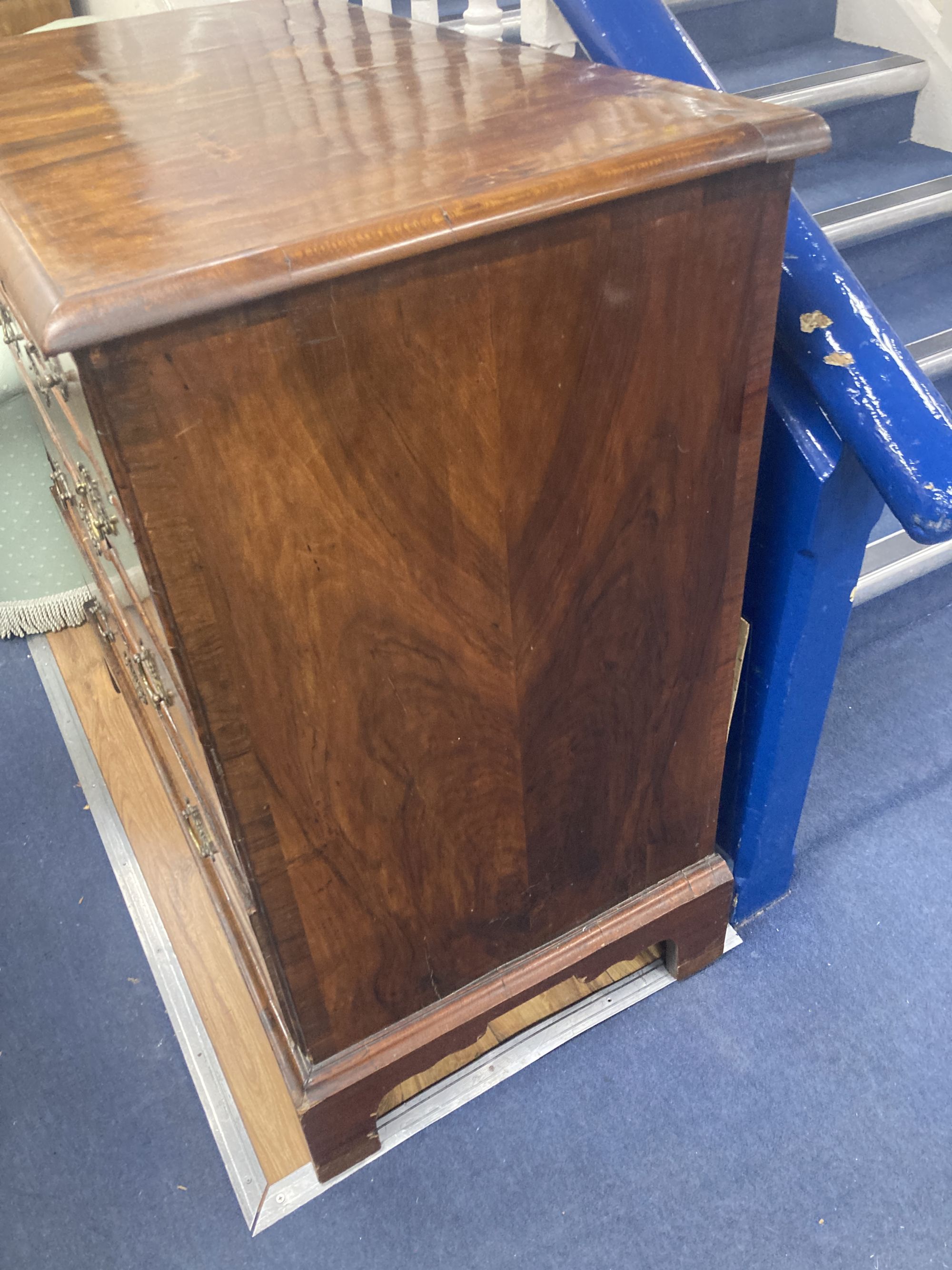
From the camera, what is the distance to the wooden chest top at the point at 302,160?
1.85ft

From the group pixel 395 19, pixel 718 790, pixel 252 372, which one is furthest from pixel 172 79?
pixel 718 790

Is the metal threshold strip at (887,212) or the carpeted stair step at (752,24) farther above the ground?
the carpeted stair step at (752,24)

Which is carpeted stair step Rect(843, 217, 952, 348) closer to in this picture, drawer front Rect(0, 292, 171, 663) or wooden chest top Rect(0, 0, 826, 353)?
wooden chest top Rect(0, 0, 826, 353)

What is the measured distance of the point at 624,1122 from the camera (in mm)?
1123

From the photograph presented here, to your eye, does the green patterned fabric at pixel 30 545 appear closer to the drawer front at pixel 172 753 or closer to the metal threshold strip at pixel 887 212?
the drawer front at pixel 172 753

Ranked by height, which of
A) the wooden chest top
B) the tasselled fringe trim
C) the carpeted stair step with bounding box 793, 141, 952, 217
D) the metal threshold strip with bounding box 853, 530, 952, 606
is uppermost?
the wooden chest top

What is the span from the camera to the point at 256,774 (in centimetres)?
78

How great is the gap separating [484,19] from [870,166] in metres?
0.98

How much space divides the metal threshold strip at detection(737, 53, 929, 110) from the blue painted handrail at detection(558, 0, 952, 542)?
41.5 inches

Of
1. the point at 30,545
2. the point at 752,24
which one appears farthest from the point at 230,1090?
the point at 752,24

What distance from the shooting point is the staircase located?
1593mm

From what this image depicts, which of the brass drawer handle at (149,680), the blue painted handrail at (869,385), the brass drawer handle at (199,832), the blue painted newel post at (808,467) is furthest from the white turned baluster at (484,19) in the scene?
the brass drawer handle at (199,832)

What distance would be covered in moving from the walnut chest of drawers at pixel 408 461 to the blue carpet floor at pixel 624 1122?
0.47 feet

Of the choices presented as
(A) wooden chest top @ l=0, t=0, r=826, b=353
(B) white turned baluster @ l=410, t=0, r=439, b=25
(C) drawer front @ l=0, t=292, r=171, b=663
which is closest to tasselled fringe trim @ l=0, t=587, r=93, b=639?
(C) drawer front @ l=0, t=292, r=171, b=663
